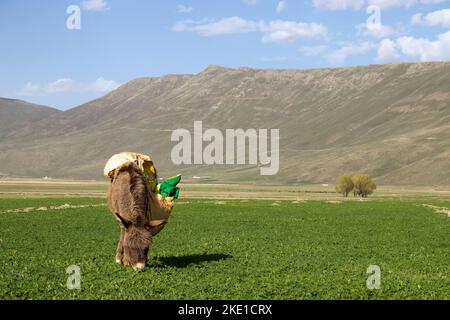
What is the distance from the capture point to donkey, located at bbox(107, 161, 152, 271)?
72.1 feet

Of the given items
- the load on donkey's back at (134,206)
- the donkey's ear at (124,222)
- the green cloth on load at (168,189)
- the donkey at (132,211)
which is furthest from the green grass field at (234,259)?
the green cloth on load at (168,189)

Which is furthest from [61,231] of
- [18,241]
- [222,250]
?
[222,250]

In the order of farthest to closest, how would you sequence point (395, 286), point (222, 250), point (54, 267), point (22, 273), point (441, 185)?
point (441, 185) → point (222, 250) → point (54, 267) → point (22, 273) → point (395, 286)

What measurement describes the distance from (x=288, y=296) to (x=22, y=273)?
32.2 ft

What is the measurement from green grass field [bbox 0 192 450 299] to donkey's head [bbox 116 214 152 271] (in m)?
0.41

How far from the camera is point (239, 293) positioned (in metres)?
18.4

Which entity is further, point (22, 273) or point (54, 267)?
point (54, 267)

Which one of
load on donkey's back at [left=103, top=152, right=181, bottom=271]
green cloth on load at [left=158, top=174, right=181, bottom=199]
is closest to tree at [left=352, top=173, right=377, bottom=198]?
green cloth on load at [left=158, top=174, right=181, bottom=199]

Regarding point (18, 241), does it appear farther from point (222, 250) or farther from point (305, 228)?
point (305, 228)

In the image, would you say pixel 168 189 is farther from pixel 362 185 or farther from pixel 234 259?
pixel 362 185

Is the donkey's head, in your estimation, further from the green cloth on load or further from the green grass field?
the green cloth on load

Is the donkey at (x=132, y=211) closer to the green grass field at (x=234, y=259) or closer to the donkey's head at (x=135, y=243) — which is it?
the donkey's head at (x=135, y=243)

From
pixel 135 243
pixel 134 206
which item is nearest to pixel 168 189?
pixel 134 206
